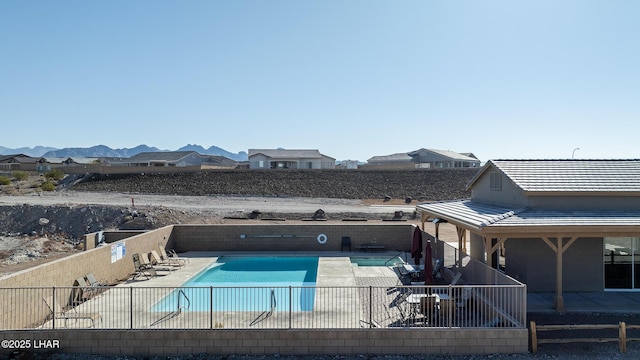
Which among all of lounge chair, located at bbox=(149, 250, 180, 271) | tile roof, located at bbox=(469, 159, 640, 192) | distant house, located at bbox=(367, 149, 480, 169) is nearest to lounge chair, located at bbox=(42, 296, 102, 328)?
lounge chair, located at bbox=(149, 250, 180, 271)

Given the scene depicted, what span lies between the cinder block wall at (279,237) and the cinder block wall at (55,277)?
11.7ft

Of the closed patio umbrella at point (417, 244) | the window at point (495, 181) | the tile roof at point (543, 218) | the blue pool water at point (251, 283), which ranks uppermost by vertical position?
the window at point (495, 181)

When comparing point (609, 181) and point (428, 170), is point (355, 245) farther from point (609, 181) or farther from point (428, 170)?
point (428, 170)

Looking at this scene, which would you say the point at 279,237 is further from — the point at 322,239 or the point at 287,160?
the point at 287,160

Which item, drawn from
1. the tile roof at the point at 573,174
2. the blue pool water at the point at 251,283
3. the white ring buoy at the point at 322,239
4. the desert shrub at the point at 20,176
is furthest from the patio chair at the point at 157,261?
the desert shrub at the point at 20,176

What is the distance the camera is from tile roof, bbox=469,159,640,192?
583 inches

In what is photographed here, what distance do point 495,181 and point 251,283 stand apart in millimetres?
10737

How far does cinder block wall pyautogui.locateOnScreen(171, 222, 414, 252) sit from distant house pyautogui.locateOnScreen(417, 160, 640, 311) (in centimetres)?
788

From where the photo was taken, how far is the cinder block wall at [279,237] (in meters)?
23.7

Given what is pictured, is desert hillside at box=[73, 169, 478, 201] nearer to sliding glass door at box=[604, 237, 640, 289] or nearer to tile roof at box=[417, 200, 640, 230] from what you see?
sliding glass door at box=[604, 237, 640, 289]

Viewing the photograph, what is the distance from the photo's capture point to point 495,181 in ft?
56.6

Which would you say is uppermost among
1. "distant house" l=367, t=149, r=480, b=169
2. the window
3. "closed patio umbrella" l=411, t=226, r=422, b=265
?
"distant house" l=367, t=149, r=480, b=169

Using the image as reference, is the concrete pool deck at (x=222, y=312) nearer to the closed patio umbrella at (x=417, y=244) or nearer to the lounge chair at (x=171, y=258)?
the closed patio umbrella at (x=417, y=244)

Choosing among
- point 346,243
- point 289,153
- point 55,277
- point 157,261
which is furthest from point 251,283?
point 289,153
